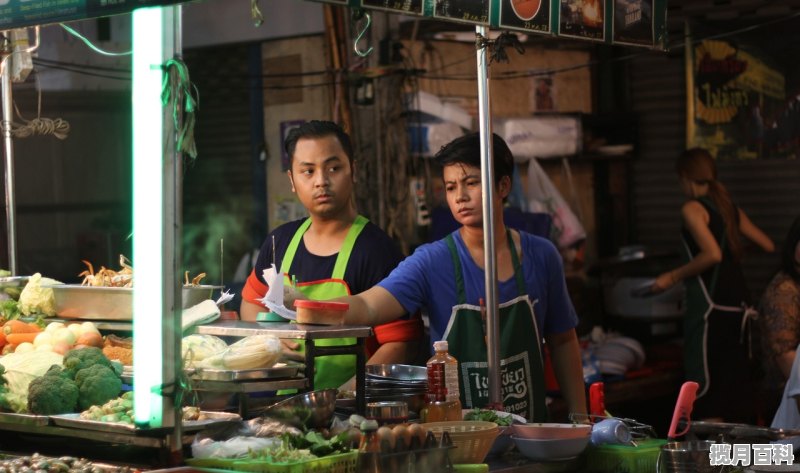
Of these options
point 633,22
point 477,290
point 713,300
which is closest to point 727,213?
point 713,300

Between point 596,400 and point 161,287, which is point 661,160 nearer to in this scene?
point 596,400

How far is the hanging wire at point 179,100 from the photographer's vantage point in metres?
3.06

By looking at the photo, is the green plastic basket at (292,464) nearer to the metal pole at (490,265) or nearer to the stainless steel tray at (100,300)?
the stainless steel tray at (100,300)

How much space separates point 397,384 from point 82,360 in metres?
1.05

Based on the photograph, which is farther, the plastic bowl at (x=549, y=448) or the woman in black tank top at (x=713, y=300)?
the woman in black tank top at (x=713, y=300)

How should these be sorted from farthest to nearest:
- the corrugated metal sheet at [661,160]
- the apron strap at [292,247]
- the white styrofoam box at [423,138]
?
the corrugated metal sheet at [661,160]
the white styrofoam box at [423,138]
the apron strap at [292,247]

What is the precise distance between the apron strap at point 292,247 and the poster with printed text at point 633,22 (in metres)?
1.48

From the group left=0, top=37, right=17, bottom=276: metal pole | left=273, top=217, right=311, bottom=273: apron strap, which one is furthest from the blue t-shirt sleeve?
left=0, top=37, right=17, bottom=276: metal pole

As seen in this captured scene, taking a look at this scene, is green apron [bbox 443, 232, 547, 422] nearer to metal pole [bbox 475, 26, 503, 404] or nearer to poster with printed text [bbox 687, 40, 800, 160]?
metal pole [bbox 475, 26, 503, 404]

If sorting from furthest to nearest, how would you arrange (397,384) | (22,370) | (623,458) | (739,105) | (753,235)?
(739,105)
(753,235)
(397,384)
(22,370)
(623,458)

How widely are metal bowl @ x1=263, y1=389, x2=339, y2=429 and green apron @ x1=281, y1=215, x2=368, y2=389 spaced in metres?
0.74

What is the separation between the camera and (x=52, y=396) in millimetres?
3545

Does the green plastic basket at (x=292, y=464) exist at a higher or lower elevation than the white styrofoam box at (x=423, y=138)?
lower

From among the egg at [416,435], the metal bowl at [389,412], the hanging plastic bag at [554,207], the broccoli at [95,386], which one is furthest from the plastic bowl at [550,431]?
the hanging plastic bag at [554,207]
